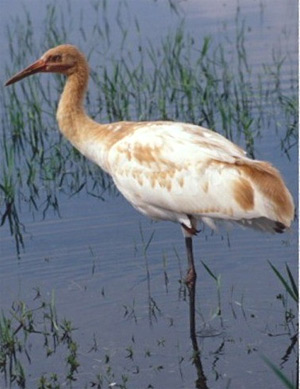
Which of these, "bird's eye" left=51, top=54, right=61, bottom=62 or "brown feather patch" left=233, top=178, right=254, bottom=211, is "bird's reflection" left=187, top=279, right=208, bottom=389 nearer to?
"brown feather patch" left=233, top=178, right=254, bottom=211

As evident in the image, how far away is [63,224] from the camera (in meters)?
10.4

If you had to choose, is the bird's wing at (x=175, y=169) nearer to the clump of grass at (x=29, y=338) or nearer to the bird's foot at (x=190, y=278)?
the bird's foot at (x=190, y=278)

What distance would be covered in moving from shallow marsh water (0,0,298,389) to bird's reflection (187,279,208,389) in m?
0.04

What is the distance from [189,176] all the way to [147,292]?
0.90m

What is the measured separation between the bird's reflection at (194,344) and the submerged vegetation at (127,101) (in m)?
1.72

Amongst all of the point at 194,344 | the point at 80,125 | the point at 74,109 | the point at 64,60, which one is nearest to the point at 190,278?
the point at 194,344

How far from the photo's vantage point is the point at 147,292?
905 centimetres

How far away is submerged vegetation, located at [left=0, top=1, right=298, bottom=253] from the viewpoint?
11.1 metres

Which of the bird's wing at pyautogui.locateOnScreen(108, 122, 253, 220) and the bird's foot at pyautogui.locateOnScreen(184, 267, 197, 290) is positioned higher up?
the bird's wing at pyautogui.locateOnScreen(108, 122, 253, 220)

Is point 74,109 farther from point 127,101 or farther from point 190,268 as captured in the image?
point 127,101

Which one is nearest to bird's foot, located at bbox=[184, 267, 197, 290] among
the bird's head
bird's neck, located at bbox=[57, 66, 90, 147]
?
bird's neck, located at bbox=[57, 66, 90, 147]

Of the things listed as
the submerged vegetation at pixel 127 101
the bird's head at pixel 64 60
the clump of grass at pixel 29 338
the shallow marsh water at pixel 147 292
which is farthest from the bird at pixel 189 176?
the submerged vegetation at pixel 127 101

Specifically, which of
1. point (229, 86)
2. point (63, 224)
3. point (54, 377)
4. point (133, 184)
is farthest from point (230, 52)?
point (54, 377)

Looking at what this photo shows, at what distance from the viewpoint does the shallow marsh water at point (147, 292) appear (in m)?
7.91
